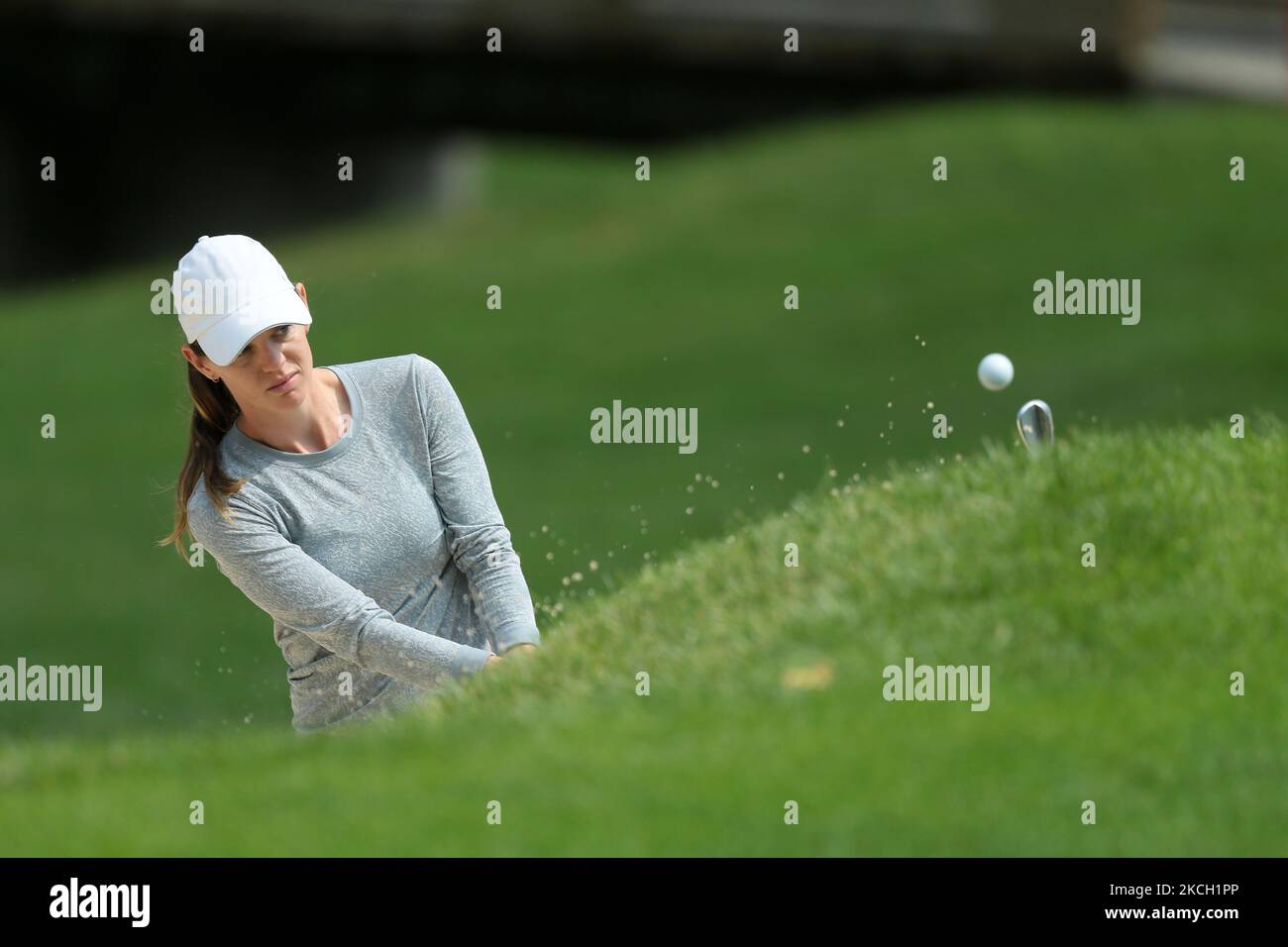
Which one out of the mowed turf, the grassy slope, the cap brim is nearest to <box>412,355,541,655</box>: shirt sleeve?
the grassy slope

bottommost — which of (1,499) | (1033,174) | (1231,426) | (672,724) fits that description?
(672,724)

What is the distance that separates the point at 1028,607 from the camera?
5855mm

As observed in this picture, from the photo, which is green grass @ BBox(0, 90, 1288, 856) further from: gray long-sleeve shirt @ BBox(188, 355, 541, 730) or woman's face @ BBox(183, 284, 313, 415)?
woman's face @ BBox(183, 284, 313, 415)

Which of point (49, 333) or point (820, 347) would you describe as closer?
point (820, 347)

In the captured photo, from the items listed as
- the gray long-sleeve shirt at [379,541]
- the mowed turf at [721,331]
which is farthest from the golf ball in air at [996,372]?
the mowed turf at [721,331]

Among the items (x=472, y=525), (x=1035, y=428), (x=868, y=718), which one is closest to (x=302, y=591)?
(x=472, y=525)

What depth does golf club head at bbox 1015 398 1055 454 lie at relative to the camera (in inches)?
274

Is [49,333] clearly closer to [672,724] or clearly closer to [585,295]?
[585,295]

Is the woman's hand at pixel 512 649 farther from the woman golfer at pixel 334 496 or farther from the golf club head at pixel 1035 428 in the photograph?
the golf club head at pixel 1035 428

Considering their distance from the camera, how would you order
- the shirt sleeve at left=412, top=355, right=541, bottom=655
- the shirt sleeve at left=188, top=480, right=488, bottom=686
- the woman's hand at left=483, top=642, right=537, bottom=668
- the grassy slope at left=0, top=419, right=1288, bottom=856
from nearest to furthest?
the grassy slope at left=0, top=419, right=1288, bottom=856 → the shirt sleeve at left=188, top=480, right=488, bottom=686 → the shirt sleeve at left=412, top=355, right=541, bottom=655 → the woman's hand at left=483, top=642, right=537, bottom=668

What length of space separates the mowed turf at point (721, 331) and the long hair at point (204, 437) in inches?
536

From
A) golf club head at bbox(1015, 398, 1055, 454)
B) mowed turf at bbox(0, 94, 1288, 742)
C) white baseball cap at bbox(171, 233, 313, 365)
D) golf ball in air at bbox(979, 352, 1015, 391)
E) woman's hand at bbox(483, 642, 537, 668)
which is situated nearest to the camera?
white baseball cap at bbox(171, 233, 313, 365)

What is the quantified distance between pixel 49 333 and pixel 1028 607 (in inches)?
1026

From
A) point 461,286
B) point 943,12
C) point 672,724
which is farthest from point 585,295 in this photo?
point 672,724
